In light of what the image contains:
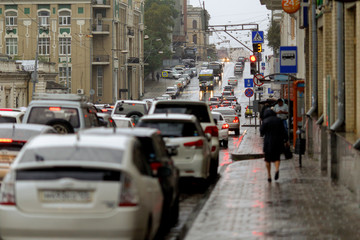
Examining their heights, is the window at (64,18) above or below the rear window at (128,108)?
above

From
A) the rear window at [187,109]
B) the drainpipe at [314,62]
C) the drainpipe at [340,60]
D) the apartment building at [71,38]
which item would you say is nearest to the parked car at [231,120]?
the drainpipe at [314,62]

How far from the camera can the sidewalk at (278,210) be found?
11.9 metres

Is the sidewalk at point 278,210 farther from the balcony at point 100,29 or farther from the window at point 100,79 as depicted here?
the window at point 100,79

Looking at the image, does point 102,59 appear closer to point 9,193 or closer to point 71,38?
point 71,38

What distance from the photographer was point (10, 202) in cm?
938

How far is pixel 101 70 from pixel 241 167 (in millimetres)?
79081

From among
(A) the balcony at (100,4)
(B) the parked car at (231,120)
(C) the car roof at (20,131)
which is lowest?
(B) the parked car at (231,120)

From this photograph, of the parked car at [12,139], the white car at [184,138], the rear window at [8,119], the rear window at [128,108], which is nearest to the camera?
the parked car at [12,139]

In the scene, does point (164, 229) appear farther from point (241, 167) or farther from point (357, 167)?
point (241, 167)

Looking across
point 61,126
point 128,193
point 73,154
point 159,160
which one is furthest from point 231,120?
point 128,193

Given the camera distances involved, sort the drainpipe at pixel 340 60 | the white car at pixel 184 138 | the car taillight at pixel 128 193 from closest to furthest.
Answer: the car taillight at pixel 128 193, the white car at pixel 184 138, the drainpipe at pixel 340 60

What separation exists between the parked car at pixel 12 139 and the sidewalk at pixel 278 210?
11.7 ft

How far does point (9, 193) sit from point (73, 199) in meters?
0.69

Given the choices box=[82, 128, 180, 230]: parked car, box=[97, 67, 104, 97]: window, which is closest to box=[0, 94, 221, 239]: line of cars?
box=[82, 128, 180, 230]: parked car
